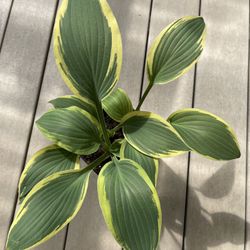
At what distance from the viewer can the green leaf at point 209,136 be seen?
2.54ft

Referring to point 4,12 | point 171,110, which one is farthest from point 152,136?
point 4,12

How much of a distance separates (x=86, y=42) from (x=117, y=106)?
20cm

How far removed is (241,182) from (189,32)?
48cm

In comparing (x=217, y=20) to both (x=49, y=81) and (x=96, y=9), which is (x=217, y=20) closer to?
(x=49, y=81)

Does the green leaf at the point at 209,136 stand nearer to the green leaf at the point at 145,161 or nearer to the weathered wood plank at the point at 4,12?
the green leaf at the point at 145,161

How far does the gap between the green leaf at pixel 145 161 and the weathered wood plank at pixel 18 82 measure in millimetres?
392

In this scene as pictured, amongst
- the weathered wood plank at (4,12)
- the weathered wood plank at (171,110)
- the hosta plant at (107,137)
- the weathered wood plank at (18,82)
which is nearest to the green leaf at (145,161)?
the hosta plant at (107,137)

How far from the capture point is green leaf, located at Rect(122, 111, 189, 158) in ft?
2.52

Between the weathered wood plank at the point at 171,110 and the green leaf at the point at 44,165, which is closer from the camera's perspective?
the green leaf at the point at 44,165

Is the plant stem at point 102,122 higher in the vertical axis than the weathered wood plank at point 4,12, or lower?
lower

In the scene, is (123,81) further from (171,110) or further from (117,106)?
(117,106)

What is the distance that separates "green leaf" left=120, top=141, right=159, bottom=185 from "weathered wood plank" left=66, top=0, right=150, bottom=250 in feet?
0.89

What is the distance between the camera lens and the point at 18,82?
1163 mm

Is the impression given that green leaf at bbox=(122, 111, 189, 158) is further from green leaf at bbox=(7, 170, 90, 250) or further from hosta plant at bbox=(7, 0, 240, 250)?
green leaf at bbox=(7, 170, 90, 250)
